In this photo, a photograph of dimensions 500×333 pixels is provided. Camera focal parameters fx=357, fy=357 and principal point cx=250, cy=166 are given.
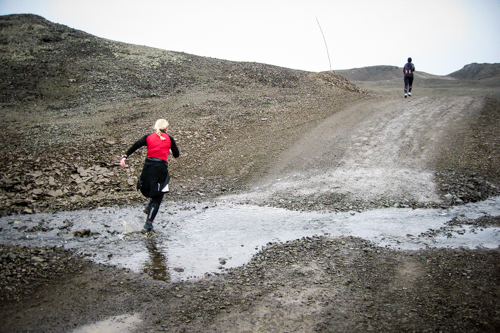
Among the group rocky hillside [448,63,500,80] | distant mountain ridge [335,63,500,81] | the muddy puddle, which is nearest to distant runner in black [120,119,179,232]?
the muddy puddle

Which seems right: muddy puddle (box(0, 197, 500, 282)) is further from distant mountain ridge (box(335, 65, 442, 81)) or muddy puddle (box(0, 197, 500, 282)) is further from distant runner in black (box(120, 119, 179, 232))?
distant mountain ridge (box(335, 65, 442, 81))

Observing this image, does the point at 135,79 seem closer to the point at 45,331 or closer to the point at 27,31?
the point at 27,31

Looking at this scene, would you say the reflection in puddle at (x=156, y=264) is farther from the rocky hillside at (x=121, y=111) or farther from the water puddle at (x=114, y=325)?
the rocky hillside at (x=121, y=111)

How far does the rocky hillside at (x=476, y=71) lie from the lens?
41.6 metres

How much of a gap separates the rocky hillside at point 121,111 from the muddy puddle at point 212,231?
4.04 ft

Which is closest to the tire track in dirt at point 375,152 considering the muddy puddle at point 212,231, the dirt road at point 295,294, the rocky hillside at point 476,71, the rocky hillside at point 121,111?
the rocky hillside at point 121,111

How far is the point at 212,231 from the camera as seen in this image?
22.7ft

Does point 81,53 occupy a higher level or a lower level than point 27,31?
lower

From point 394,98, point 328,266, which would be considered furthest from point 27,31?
point 328,266

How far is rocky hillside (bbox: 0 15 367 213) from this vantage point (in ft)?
31.3

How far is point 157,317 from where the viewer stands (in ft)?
13.1

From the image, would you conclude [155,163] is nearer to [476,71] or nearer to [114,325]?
[114,325]

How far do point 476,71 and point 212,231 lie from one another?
5170 cm

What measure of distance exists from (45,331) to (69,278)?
1235 mm
